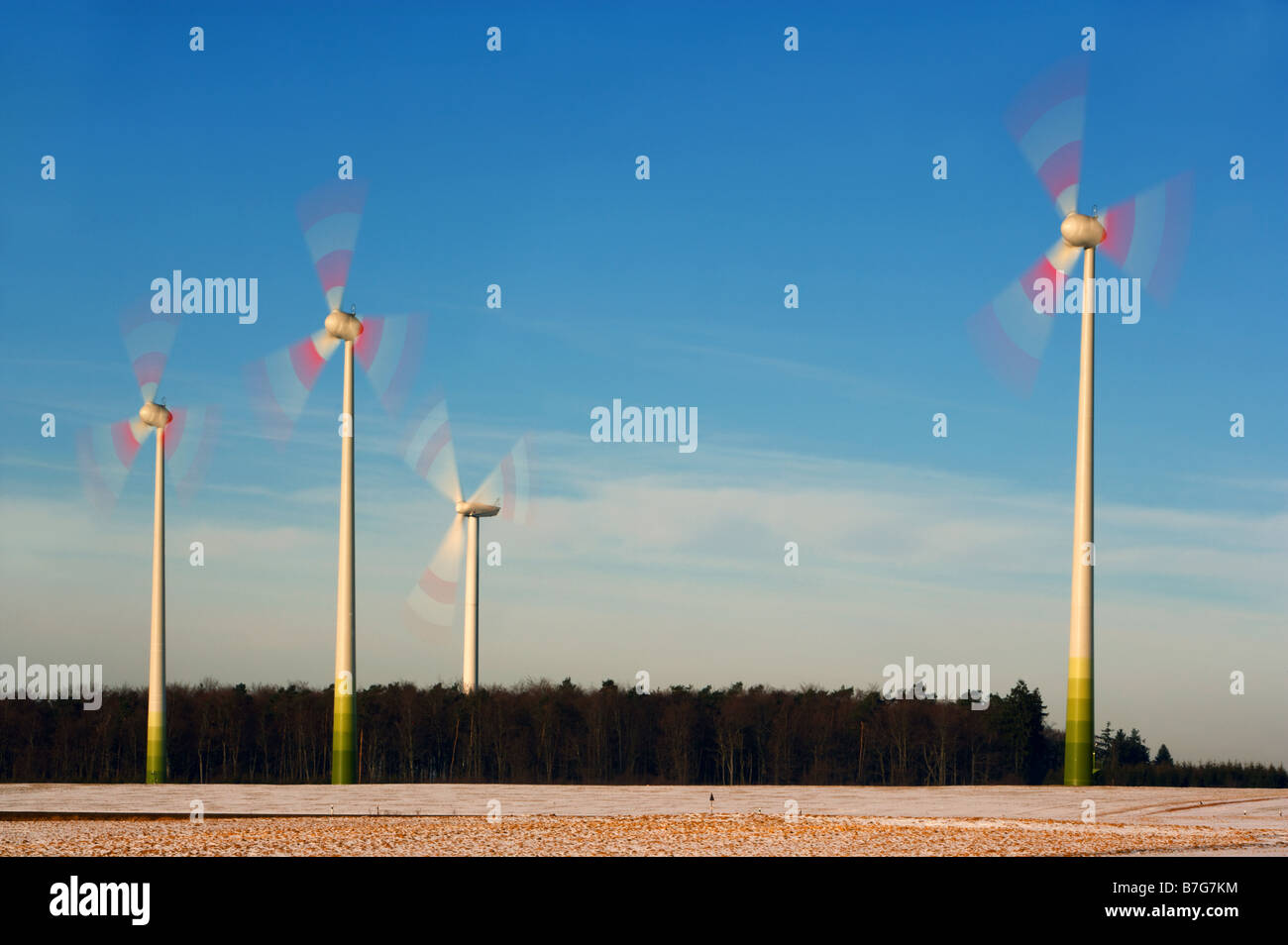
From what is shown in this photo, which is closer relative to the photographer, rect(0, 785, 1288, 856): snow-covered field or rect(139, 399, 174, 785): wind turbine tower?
rect(0, 785, 1288, 856): snow-covered field

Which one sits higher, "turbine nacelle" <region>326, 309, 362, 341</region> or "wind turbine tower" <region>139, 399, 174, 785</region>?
"turbine nacelle" <region>326, 309, 362, 341</region>

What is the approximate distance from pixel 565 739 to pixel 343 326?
57.8m

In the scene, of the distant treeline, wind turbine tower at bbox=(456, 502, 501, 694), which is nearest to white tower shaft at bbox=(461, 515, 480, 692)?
wind turbine tower at bbox=(456, 502, 501, 694)

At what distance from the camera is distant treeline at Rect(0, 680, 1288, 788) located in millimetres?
104562

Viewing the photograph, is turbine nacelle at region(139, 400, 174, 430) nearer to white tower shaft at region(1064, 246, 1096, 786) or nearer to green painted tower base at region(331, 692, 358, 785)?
green painted tower base at region(331, 692, 358, 785)

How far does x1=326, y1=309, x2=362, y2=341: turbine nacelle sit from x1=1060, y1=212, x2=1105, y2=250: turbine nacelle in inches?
1111

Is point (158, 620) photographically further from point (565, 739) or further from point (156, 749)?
point (565, 739)

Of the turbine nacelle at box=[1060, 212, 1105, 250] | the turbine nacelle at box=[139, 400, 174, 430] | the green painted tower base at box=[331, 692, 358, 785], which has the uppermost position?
the turbine nacelle at box=[1060, 212, 1105, 250]

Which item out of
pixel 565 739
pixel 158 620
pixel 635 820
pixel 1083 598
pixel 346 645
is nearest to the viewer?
pixel 635 820

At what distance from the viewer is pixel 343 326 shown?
187 ft

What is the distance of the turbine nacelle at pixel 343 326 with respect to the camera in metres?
57.1

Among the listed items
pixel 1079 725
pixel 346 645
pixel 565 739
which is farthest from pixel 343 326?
pixel 565 739

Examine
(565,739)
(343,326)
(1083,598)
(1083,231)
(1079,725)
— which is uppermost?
(1083,231)

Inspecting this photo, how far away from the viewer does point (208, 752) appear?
10581 cm
